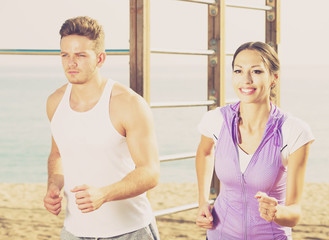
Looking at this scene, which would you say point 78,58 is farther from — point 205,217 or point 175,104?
point 175,104

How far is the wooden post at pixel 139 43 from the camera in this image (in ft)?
10.5

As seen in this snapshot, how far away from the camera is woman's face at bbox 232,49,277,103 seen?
1.75 m

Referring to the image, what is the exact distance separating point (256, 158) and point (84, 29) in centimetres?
73

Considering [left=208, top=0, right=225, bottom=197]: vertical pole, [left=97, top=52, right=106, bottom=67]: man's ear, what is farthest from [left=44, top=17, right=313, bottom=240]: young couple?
[left=208, top=0, right=225, bottom=197]: vertical pole

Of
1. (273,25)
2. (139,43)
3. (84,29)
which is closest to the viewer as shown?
(84,29)

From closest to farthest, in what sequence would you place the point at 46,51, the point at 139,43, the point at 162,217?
the point at 139,43, the point at 46,51, the point at 162,217

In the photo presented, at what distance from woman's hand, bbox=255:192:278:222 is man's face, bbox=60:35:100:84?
0.73 m

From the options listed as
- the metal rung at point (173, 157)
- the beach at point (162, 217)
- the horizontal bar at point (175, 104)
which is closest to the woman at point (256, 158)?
the horizontal bar at point (175, 104)

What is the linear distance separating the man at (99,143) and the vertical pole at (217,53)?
6.85 feet

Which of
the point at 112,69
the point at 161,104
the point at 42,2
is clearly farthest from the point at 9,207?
the point at 112,69

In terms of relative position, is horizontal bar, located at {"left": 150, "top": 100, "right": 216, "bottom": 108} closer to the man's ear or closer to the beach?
the beach

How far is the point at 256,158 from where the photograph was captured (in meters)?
1.75

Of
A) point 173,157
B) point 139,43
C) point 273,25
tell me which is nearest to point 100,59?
point 139,43

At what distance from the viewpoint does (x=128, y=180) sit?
1860 millimetres
